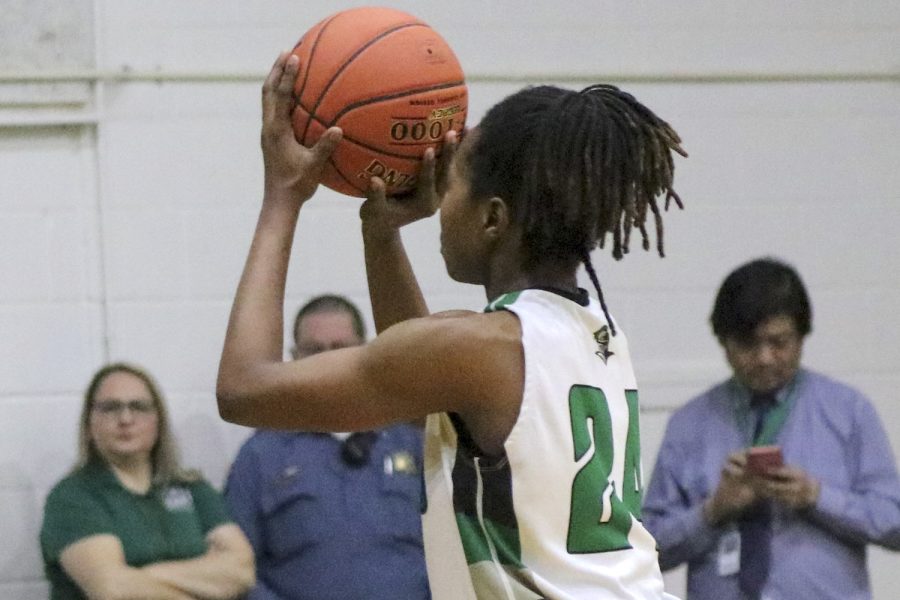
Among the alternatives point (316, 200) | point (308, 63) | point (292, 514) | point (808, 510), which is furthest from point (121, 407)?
point (308, 63)

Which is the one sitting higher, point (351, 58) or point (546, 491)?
point (351, 58)

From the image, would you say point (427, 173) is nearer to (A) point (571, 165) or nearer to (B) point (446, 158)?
(B) point (446, 158)

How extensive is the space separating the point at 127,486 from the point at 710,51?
249 cm

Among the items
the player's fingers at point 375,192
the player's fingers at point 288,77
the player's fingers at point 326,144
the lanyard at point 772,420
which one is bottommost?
the lanyard at point 772,420

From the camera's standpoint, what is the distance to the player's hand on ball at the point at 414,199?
2254mm

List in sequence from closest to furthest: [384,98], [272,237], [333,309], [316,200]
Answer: [272,237], [384,98], [333,309], [316,200]

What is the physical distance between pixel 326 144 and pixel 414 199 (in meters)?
0.25

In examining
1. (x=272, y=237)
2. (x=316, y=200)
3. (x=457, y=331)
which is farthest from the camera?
(x=316, y=200)

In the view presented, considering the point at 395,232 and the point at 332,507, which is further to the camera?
the point at 332,507

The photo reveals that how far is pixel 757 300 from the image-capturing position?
4086 millimetres

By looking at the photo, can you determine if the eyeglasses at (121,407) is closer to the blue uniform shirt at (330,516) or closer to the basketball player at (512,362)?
the blue uniform shirt at (330,516)

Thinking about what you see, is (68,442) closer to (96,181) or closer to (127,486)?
(127,486)

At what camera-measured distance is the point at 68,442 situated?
4.65 m

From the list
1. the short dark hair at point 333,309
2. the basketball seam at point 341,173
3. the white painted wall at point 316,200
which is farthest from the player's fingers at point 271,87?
the white painted wall at point 316,200
